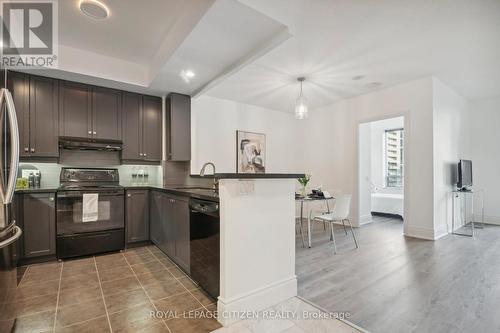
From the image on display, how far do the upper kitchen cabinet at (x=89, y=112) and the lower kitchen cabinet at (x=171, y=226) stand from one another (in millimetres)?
1300

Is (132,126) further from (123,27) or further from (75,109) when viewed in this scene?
(123,27)

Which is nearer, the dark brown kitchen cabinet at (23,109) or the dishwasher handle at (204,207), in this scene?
the dishwasher handle at (204,207)

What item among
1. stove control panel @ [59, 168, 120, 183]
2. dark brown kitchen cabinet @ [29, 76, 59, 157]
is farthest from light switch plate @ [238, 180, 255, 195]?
dark brown kitchen cabinet @ [29, 76, 59, 157]

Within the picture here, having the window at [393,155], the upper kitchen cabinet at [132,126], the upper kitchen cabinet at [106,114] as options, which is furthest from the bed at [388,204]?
the upper kitchen cabinet at [106,114]

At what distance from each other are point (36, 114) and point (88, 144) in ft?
2.30

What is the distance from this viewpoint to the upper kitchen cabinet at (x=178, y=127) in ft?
12.9

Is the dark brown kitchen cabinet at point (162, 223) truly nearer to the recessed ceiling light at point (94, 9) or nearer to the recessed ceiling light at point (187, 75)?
the recessed ceiling light at point (187, 75)

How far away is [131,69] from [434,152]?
5.08 metres

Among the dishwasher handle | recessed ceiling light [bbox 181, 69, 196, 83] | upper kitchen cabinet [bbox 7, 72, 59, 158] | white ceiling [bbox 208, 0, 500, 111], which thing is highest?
white ceiling [bbox 208, 0, 500, 111]

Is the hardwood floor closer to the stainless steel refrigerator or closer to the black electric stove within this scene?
the stainless steel refrigerator

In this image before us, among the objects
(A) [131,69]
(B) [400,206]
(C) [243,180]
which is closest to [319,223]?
(B) [400,206]

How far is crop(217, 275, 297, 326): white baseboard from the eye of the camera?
1.76 metres

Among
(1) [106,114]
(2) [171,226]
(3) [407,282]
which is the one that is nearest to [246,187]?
(2) [171,226]

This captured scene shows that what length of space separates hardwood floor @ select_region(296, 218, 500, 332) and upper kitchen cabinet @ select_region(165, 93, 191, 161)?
2483 mm
